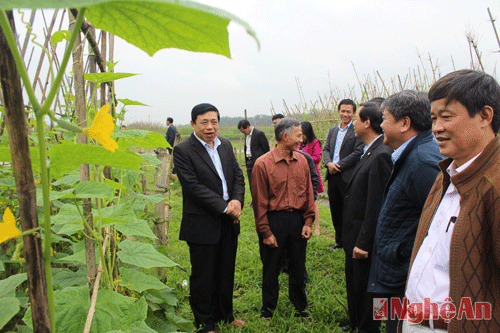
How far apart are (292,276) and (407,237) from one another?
1362mm

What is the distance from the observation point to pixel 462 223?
1.03m

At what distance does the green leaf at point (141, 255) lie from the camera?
3.44ft

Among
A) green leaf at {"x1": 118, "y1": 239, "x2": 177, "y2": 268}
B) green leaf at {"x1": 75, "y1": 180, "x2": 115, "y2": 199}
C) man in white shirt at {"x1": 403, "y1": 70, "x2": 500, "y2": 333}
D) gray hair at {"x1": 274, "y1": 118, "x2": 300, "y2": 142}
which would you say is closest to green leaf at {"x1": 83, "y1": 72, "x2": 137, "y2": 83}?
green leaf at {"x1": 75, "y1": 180, "x2": 115, "y2": 199}

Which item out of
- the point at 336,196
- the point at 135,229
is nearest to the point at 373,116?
the point at 336,196

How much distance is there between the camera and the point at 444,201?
1238 millimetres

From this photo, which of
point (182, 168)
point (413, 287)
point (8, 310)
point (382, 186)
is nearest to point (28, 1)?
point (8, 310)

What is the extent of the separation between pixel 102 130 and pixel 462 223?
110cm

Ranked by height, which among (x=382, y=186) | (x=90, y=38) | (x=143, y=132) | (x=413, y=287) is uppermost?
(x=90, y=38)

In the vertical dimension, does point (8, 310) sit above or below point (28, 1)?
below

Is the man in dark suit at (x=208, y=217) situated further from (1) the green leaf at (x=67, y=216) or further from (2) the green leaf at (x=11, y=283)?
(2) the green leaf at (x=11, y=283)

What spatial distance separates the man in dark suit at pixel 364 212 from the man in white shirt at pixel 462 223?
2.61 feet

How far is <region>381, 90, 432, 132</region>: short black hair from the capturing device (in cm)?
173

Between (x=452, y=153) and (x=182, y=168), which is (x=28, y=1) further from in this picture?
(x=182, y=168)

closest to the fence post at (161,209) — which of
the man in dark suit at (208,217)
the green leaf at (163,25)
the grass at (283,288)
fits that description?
the man in dark suit at (208,217)
